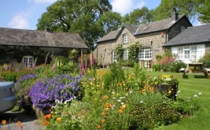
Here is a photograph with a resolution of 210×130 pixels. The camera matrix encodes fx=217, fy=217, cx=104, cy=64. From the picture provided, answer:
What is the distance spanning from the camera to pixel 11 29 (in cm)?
3042

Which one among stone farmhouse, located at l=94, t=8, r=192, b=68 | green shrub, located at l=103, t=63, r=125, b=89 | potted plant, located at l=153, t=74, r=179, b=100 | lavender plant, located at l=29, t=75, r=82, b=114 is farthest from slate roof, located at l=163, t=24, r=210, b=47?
lavender plant, located at l=29, t=75, r=82, b=114

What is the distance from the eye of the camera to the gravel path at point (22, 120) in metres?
5.77

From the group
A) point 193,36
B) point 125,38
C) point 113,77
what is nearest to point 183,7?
point 125,38

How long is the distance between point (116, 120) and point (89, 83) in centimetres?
270

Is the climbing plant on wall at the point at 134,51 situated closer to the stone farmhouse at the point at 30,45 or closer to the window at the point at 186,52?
the window at the point at 186,52

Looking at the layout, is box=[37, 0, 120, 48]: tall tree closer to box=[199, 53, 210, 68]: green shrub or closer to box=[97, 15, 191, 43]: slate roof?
box=[97, 15, 191, 43]: slate roof

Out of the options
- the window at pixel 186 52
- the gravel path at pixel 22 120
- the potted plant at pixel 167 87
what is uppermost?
the window at pixel 186 52

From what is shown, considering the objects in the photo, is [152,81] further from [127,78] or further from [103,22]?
[103,22]

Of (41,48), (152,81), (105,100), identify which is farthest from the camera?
(41,48)

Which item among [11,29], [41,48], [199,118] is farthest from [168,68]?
[11,29]

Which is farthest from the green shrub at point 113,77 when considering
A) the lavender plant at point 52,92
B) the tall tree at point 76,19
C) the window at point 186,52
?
the tall tree at point 76,19

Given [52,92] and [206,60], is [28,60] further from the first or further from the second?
[52,92]

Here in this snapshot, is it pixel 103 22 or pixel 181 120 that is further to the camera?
pixel 103 22

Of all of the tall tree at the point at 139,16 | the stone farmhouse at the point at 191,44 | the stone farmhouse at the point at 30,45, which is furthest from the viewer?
the tall tree at the point at 139,16
